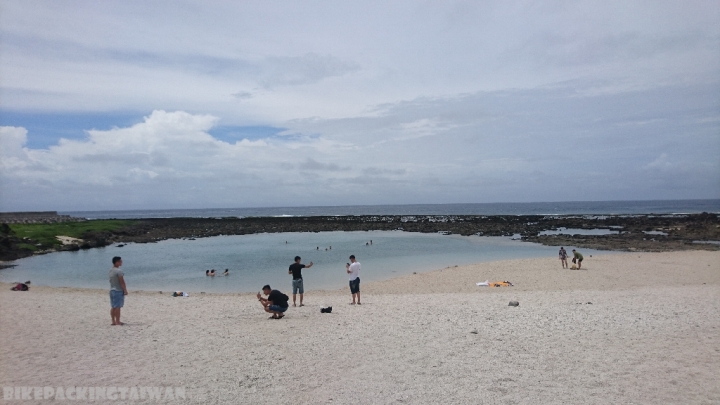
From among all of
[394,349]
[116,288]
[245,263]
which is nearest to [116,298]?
[116,288]

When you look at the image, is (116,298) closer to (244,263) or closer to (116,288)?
(116,288)

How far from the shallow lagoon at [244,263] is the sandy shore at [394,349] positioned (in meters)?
7.99

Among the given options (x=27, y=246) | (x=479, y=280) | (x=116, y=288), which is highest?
(x=116, y=288)

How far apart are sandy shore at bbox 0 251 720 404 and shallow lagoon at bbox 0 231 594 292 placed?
7986 millimetres

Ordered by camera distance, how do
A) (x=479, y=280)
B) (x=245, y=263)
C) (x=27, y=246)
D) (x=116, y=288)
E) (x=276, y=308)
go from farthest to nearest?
(x=27, y=246) → (x=245, y=263) → (x=479, y=280) → (x=276, y=308) → (x=116, y=288)

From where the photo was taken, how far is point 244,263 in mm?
30656

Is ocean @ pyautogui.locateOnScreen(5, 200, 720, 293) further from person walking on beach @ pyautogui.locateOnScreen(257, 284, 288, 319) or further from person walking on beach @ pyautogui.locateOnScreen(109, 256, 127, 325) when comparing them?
person walking on beach @ pyautogui.locateOnScreen(109, 256, 127, 325)

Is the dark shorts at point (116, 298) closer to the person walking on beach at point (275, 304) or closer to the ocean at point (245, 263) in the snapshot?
the person walking on beach at point (275, 304)

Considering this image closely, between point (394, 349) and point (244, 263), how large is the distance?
23408 mm

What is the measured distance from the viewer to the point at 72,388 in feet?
23.6

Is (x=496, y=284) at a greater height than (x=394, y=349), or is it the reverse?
(x=394, y=349)

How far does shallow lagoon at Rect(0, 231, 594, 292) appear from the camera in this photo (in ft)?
75.0

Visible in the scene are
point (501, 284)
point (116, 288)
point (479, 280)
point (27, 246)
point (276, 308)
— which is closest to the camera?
point (116, 288)

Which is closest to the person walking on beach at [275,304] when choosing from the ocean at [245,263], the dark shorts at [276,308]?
the dark shorts at [276,308]
